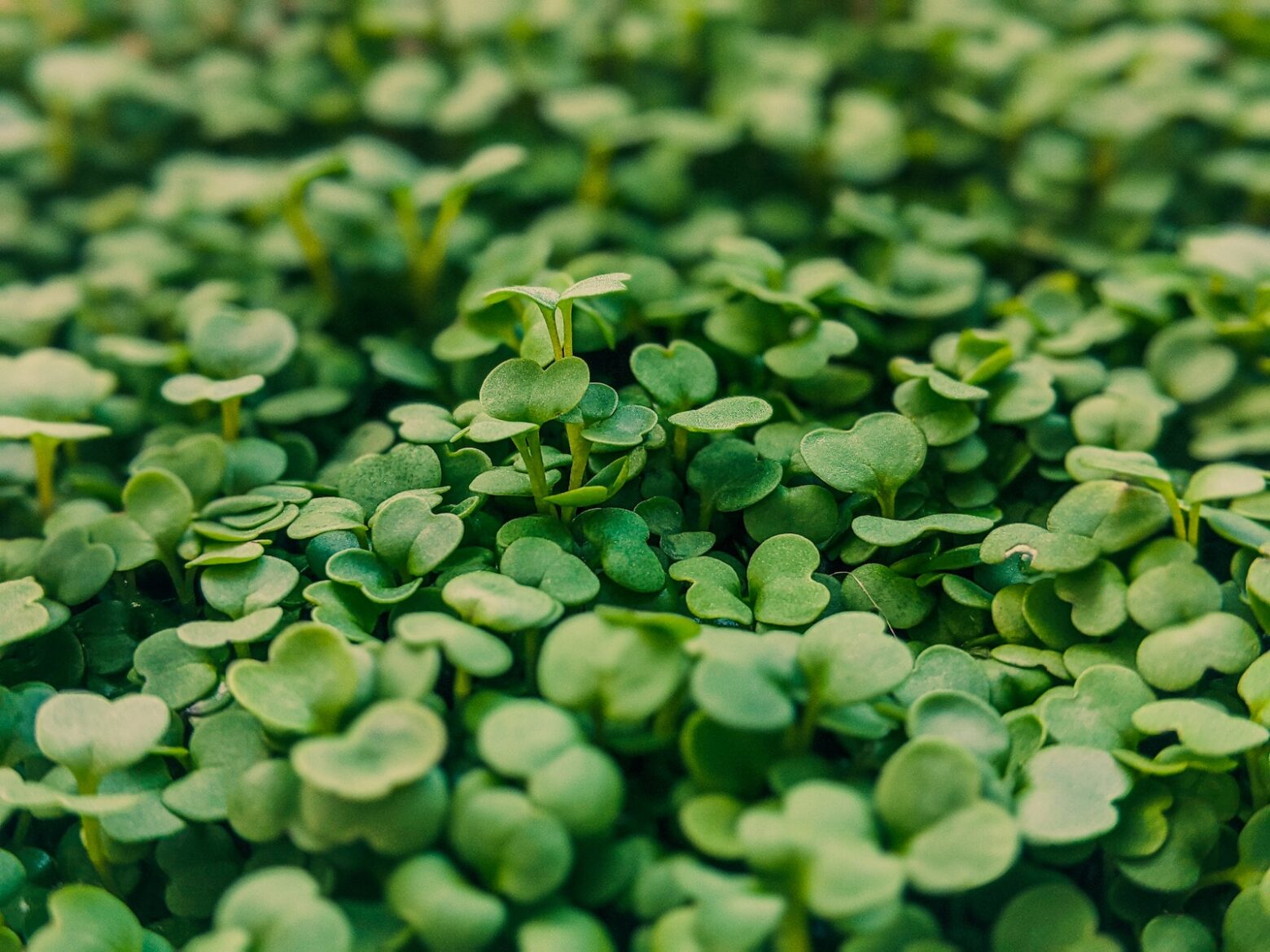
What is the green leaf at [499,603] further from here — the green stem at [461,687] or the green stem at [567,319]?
the green stem at [567,319]

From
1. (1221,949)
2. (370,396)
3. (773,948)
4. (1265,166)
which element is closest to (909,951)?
(773,948)

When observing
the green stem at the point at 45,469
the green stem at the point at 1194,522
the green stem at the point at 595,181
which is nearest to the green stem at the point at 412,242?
the green stem at the point at 595,181

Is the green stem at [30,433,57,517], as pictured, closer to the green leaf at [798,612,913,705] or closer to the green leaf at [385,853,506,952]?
the green leaf at [385,853,506,952]

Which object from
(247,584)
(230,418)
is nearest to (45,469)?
(230,418)

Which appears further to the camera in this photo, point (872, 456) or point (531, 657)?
point (872, 456)

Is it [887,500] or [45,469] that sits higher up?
[887,500]

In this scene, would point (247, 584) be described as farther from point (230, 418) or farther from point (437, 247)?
point (437, 247)

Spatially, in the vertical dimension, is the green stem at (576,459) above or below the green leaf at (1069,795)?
above
